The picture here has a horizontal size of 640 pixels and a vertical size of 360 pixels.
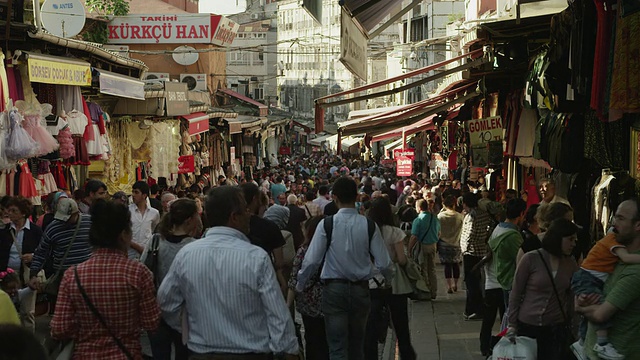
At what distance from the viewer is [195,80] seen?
150ft

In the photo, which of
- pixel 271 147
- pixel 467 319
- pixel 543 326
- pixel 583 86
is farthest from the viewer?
pixel 271 147

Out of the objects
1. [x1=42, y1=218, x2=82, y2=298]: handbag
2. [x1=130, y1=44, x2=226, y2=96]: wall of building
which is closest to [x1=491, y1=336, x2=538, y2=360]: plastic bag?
[x1=42, y1=218, x2=82, y2=298]: handbag

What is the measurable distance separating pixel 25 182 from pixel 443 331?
5.70 meters

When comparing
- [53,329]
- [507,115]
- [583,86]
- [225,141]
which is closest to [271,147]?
[225,141]

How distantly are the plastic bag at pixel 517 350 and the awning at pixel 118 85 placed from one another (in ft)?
33.8

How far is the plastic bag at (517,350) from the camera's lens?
7.38 metres

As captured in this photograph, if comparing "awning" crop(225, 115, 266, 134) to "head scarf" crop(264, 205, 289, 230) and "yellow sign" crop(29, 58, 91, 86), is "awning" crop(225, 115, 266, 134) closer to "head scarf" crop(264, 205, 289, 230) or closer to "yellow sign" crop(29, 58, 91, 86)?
"yellow sign" crop(29, 58, 91, 86)

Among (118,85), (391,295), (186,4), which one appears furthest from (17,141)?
(186,4)

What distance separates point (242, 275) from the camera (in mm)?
5383

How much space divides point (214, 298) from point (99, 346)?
72 cm

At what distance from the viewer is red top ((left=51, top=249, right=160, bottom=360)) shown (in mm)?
5664

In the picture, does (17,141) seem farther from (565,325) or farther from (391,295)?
(565,325)

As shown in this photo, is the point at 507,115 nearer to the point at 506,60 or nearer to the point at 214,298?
the point at 506,60

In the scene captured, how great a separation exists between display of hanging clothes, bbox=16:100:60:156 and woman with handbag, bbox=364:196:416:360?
17.6 ft
